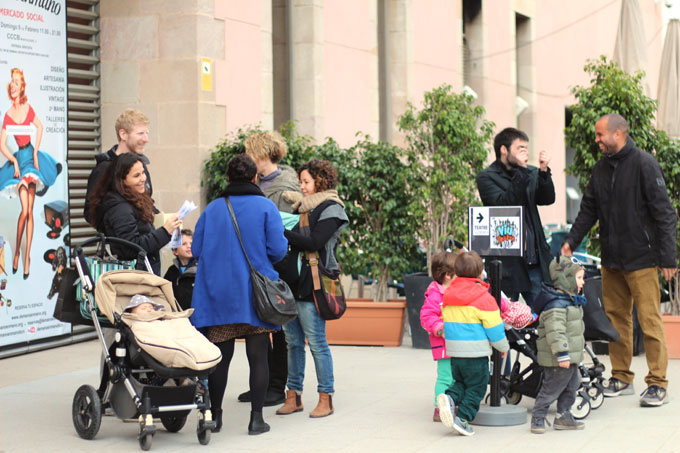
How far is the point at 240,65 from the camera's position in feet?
40.0

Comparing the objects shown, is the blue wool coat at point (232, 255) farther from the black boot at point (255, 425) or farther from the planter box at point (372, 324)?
the planter box at point (372, 324)

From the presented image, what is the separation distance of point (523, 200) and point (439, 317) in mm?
1251

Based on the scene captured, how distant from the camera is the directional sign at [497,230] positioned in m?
7.86

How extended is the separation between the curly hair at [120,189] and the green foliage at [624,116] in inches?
190

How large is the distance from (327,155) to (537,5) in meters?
12.6

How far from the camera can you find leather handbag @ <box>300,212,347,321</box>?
7387mm

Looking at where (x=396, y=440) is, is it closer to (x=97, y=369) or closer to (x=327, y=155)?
(x=97, y=369)

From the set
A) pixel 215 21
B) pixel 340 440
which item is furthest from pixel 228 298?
pixel 215 21

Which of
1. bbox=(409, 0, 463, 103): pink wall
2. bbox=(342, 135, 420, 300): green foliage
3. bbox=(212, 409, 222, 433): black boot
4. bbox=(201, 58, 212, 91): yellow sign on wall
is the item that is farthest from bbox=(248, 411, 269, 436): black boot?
bbox=(409, 0, 463, 103): pink wall

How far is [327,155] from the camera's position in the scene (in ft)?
37.3

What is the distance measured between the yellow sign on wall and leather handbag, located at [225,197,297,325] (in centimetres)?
489

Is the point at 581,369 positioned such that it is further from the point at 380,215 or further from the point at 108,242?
the point at 380,215

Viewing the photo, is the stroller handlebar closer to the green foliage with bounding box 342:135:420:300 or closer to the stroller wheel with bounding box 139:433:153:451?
the stroller wheel with bounding box 139:433:153:451

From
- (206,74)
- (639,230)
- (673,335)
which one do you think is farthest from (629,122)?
(206,74)
